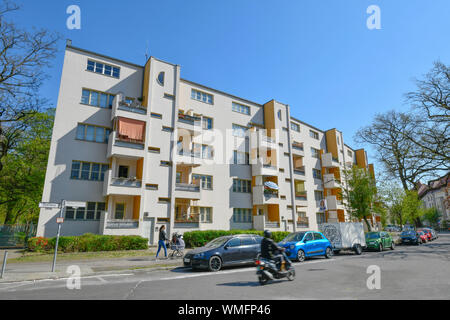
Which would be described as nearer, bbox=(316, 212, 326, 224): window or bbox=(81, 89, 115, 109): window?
bbox=(81, 89, 115, 109): window

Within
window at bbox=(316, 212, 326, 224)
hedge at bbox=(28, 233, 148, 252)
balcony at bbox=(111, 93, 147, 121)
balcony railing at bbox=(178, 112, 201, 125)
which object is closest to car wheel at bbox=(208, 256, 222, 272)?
hedge at bbox=(28, 233, 148, 252)

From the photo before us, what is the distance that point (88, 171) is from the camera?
20562mm

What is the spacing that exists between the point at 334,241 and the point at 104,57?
79.6ft

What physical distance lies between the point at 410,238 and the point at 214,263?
25.9 m

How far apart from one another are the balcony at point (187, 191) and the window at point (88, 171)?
20.4 ft

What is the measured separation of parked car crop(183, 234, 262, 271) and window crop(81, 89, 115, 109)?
52.9 ft

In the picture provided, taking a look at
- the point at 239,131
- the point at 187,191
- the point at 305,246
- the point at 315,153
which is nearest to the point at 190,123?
the point at 187,191

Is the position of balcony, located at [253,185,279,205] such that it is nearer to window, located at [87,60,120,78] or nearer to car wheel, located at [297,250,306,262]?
car wheel, located at [297,250,306,262]

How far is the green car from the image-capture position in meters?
21.1

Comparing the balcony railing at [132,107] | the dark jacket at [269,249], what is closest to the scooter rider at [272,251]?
the dark jacket at [269,249]

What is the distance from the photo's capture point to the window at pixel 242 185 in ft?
91.8

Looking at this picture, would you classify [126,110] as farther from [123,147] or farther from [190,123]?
[190,123]
